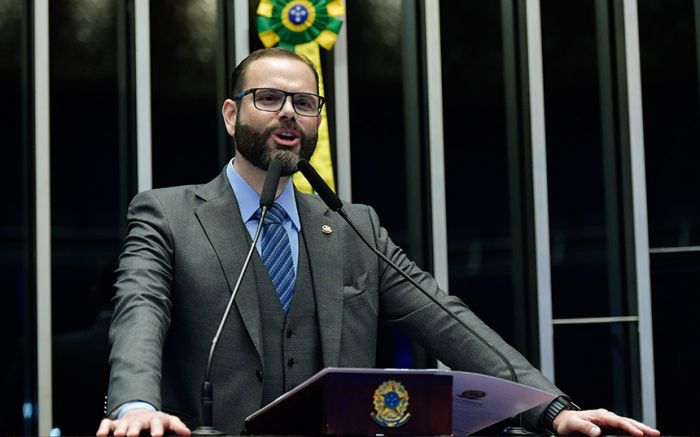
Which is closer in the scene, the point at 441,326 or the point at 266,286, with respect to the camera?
the point at 266,286

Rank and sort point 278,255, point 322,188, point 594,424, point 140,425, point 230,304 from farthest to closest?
point 278,255 → point 322,188 → point 594,424 → point 230,304 → point 140,425

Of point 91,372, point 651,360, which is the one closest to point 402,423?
point 91,372

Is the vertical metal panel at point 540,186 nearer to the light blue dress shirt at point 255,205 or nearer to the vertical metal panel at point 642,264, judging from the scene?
the vertical metal panel at point 642,264

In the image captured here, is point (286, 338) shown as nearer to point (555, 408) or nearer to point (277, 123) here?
point (277, 123)

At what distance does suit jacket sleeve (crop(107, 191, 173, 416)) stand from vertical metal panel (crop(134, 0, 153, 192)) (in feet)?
4.68

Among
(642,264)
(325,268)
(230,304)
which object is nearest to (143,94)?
(325,268)

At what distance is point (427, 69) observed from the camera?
4.09m

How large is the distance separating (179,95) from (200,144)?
0.20m

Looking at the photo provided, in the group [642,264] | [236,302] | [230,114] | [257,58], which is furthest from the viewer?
[642,264]

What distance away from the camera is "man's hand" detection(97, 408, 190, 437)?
1.66 m

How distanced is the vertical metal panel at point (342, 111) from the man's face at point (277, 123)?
1.48 m

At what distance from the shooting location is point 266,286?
93.7 inches

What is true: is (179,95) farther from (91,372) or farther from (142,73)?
(91,372)

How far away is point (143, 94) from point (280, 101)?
5.09ft
